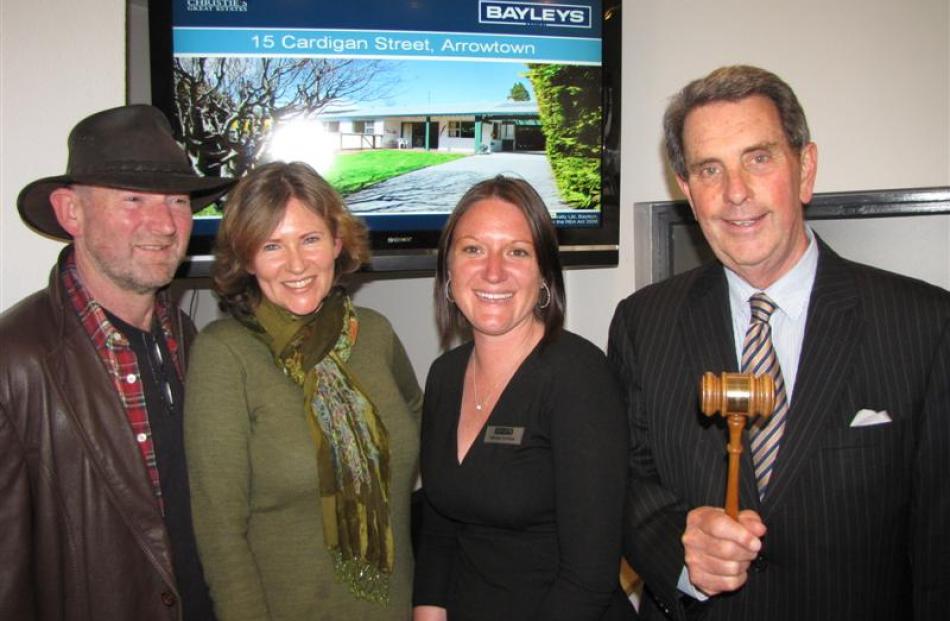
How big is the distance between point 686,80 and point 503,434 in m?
1.94

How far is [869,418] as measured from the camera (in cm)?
155

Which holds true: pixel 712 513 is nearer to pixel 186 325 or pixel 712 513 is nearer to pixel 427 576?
pixel 427 576

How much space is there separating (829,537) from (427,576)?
95 cm

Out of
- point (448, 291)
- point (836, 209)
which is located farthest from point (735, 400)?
point (836, 209)

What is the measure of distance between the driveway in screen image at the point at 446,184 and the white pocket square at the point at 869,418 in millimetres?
1661

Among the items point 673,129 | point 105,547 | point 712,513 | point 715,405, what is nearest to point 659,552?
point 712,513

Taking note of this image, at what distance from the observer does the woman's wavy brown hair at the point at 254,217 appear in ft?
6.23

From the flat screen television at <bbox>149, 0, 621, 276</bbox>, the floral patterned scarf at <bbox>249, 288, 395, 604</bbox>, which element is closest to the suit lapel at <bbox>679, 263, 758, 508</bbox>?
the floral patterned scarf at <bbox>249, 288, 395, 604</bbox>

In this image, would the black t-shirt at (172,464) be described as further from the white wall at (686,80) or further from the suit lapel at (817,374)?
the suit lapel at (817,374)

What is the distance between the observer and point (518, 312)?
1873 millimetres

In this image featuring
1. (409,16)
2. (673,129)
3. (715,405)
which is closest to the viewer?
(715,405)

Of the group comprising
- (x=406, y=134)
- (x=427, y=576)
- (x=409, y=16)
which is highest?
(x=409, y=16)

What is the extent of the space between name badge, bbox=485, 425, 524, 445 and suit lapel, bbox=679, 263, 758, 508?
0.42 m

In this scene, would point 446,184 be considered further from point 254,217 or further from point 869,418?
point 869,418
